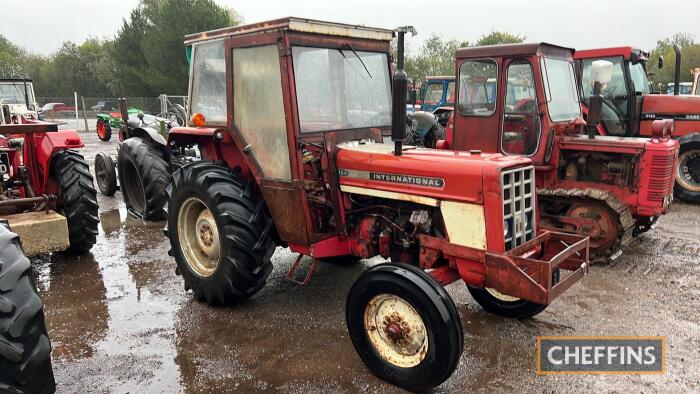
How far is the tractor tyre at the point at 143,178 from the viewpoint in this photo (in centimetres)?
676

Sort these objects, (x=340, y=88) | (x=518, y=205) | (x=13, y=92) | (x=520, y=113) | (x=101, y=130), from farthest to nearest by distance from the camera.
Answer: (x=101, y=130) → (x=13, y=92) → (x=520, y=113) → (x=340, y=88) → (x=518, y=205)

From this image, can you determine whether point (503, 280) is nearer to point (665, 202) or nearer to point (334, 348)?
point (334, 348)

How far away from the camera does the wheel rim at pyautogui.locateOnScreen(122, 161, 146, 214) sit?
7449mm

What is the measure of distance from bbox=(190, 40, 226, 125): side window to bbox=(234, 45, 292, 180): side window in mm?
255

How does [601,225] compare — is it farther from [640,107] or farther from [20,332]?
[20,332]

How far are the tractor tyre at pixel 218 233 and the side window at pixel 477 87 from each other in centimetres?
349

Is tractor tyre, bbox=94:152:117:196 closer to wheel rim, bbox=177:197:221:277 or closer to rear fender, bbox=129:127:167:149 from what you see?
rear fender, bbox=129:127:167:149

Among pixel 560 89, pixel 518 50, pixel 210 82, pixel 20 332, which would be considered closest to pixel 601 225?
pixel 560 89

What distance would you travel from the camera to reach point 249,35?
12.9 feet

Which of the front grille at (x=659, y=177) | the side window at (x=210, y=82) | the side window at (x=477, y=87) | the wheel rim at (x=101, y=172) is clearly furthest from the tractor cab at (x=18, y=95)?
the front grille at (x=659, y=177)

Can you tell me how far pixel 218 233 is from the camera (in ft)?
13.7

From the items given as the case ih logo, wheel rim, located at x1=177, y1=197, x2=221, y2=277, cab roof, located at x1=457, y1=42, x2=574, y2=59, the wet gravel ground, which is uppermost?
cab roof, located at x1=457, y1=42, x2=574, y2=59

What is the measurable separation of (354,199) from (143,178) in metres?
3.99

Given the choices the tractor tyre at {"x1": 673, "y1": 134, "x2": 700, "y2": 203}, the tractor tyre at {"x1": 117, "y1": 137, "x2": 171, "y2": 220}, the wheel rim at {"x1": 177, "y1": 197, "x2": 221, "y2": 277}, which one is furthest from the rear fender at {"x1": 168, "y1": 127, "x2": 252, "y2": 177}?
the tractor tyre at {"x1": 673, "y1": 134, "x2": 700, "y2": 203}
